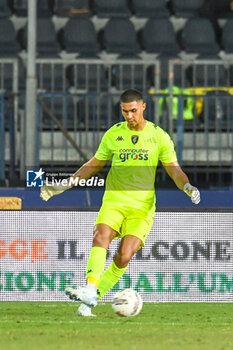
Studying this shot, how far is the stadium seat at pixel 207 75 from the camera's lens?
15.0m

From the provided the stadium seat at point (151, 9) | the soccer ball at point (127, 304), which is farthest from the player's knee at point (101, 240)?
the stadium seat at point (151, 9)

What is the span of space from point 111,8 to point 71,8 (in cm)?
74

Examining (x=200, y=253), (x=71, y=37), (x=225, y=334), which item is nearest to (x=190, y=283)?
(x=200, y=253)

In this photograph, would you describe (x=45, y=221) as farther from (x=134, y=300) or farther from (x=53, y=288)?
(x=134, y=300)

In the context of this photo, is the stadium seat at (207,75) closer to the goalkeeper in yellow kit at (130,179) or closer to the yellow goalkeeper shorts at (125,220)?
the goalkeeper in yellow kit at (130,179)

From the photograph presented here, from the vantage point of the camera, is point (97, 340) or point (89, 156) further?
point (89, 156)

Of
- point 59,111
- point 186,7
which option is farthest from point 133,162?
point 186,7

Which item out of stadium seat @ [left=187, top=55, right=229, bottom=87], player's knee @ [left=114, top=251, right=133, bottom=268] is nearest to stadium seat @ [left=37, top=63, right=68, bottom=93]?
stadium seat @ [left=187, top=55, right=229, bottom=87]

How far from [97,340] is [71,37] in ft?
36.5

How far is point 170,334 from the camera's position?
698cm

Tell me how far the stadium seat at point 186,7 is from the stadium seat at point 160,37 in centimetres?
52

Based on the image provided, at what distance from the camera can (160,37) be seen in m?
17.0

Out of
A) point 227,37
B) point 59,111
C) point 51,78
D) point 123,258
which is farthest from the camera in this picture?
point 227,37

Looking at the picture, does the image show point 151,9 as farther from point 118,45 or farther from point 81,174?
point 81,174
